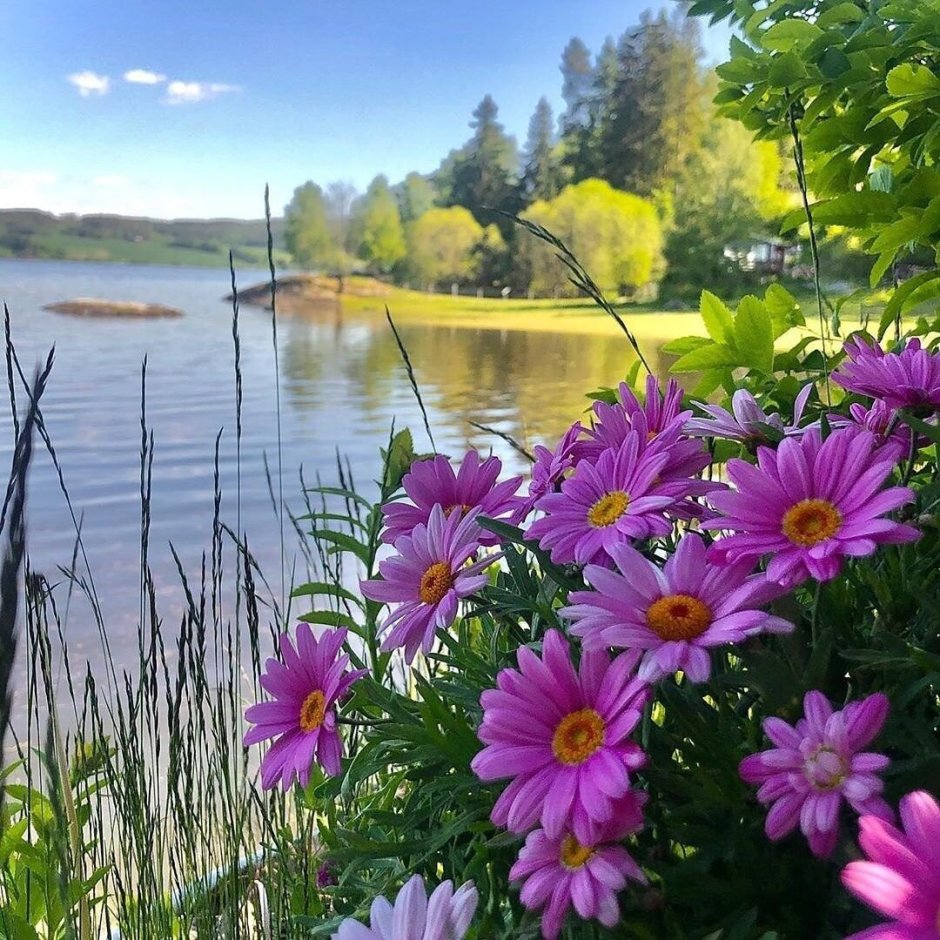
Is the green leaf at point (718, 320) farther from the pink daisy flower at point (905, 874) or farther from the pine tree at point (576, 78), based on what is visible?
the pine tree at point (576, 78)

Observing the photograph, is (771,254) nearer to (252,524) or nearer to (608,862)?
(252,524)

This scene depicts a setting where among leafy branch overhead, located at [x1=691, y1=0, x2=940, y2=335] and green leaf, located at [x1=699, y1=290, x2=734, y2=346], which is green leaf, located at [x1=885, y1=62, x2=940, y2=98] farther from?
green leaf, located at [x1=699, y1=290, x2=734, y2=346]

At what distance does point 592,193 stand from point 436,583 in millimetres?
1553

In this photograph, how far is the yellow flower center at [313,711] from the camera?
0.34 metres

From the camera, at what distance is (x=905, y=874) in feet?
0.65

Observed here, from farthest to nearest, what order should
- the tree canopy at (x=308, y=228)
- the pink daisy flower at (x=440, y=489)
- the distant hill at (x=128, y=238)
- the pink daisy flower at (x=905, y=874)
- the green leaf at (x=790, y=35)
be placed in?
the tree canopy at (x=308, y=228) < the distant hill at (x=128, y=238) < the green leaf at (x=790, y=35) < the pink daisy flower at (x=440, y=489) < the pink daisy flower at (x=905, y=874)

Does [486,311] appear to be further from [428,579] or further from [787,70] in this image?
[428,579]

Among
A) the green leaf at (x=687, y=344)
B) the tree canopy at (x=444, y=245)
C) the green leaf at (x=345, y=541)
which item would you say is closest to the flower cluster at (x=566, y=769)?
the green leaf at (x=345, y=541)

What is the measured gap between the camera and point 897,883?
0.63 ft

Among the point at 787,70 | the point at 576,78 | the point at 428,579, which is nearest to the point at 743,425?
the point at 428,579

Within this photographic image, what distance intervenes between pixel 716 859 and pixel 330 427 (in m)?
1.48

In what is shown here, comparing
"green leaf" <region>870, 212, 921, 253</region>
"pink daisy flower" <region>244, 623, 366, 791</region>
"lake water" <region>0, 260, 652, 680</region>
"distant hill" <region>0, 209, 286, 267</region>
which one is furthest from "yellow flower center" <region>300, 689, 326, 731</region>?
"distant hill" <region>0, 209, 286, 267</region>

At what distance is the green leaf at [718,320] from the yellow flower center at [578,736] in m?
0.31

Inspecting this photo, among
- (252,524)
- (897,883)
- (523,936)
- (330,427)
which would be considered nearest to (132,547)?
(252,524)
